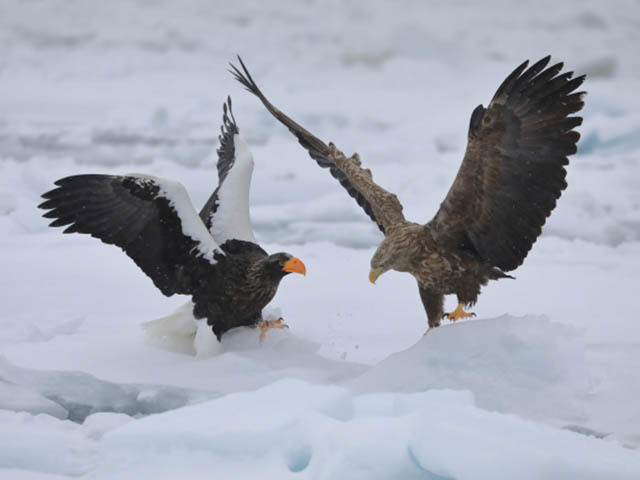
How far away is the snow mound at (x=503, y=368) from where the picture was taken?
3184 millimetres

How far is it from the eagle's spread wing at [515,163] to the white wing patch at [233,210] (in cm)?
123

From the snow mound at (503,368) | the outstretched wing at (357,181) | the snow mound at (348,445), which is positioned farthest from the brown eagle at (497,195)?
the snow mound at (348,445)

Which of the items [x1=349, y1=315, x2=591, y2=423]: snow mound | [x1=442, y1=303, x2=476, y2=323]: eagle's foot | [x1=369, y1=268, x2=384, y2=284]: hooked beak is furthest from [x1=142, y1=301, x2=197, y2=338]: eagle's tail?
[x1=442, y1=303, x2=476, y2=323]: eagle's foot

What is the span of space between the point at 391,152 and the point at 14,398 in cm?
895

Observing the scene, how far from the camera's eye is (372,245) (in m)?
7.45

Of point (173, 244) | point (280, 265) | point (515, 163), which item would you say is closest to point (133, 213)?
point (173, 244)

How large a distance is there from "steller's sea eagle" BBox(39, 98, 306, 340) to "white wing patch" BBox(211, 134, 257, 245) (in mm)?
167

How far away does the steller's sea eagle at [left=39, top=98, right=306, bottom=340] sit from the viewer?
3881 mm

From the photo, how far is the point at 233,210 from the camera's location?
4598 millimetres

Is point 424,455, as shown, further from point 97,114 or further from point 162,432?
point 97,114

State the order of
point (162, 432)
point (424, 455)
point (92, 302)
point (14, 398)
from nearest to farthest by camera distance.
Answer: point (424, 455) → point (162, 432) → point (14, 398) → point (92, 302)

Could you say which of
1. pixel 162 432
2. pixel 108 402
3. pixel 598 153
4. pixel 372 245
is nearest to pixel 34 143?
pixel 372 245

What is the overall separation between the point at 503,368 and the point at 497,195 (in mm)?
771

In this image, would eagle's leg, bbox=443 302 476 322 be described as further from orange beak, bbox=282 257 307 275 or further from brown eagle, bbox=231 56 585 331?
orange beak, bbox=282 257 307 275
